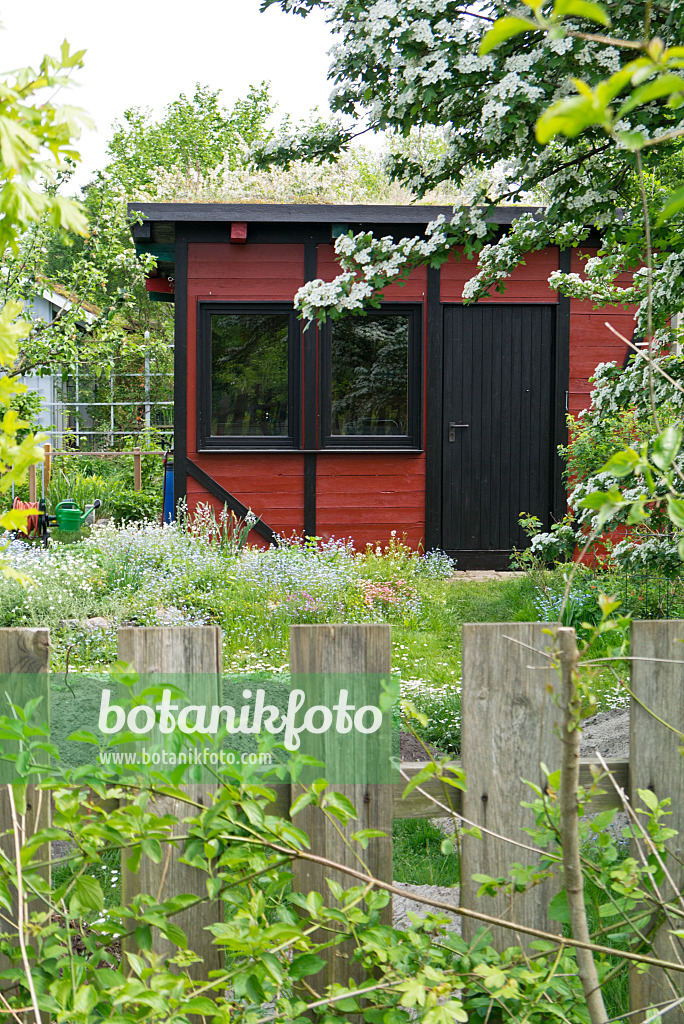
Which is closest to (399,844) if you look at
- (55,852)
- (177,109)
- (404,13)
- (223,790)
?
(55,852)

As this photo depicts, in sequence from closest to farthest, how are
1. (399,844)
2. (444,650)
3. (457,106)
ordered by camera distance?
(399,844) → (457,106) → (444,650)

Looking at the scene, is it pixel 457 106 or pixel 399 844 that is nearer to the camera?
pixel 399 844

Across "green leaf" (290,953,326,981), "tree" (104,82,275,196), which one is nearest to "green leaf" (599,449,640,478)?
"green leaf" (290,953,326,981)

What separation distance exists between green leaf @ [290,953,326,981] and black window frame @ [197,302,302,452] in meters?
7.02

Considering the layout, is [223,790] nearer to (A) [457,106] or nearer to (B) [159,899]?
(B) [159,899]

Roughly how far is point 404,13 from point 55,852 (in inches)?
131

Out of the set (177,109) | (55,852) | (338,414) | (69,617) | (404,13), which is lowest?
(55,852)

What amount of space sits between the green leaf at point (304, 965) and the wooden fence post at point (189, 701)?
9.2 inches

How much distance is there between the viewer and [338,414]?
8.45m

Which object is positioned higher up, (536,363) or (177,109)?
(177,109)

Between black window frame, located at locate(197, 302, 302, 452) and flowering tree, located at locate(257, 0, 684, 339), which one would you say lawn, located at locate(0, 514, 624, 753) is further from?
flowering tree, located at locate(257, 0, 684, 339)

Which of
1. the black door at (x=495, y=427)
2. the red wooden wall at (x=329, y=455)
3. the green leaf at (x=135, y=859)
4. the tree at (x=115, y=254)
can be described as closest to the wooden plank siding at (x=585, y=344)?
the red wooden wall at (x=329, y=455)

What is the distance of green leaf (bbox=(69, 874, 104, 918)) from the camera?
1366 mm

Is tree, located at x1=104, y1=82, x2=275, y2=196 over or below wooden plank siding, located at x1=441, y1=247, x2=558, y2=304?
over
